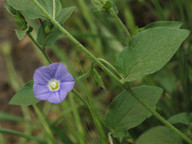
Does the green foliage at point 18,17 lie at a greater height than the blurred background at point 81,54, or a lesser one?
greater

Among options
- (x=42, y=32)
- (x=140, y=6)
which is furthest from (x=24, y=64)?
(x=42, y=32)

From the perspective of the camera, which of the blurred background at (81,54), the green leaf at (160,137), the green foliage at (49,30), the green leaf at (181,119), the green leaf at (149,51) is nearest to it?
the green leaf at (149,51)

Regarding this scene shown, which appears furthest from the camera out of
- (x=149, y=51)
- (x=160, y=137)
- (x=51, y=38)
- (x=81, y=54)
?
(x=81, y=54)

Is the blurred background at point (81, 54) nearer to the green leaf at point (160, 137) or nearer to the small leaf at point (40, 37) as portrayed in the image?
the green leaf at point (160, 137)

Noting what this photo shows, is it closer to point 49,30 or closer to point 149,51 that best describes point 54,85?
point 49,30

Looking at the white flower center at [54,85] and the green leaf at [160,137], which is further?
the green leaf at [160,137]

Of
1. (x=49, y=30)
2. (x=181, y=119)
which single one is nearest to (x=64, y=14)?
(x=49, y=30)

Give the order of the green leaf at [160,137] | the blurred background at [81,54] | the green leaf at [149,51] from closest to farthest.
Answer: the green leaf at [149,51]
the green leaf at [160,137]
the blurred background at [81,54]

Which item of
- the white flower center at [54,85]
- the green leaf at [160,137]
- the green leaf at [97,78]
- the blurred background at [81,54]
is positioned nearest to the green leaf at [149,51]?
the green leaf at [97,78]
